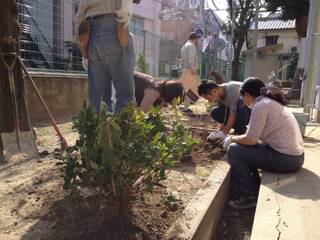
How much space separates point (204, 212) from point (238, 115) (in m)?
2.34

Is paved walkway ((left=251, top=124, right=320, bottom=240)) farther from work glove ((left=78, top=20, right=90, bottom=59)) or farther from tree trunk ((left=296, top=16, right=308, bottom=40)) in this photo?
tree trunk ((left=296, top=16, right=308, bottom=40))

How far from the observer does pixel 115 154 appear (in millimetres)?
1852

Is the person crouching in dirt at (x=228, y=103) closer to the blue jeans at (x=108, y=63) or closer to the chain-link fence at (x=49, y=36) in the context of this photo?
the blue jeans at (x=108, y=63)

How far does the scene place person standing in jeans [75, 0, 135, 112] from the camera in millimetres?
3256

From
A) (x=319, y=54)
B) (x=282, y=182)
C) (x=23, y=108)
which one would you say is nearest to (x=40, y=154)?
(x=23, y=108)

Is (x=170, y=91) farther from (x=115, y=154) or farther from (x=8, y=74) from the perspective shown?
(x=115, y=154)

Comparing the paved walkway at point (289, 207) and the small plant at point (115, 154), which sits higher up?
the small plant at point (115, 154)

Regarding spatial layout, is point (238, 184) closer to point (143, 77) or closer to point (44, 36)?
point (143, 77)

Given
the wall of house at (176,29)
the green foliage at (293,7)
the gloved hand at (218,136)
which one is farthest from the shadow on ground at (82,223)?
the wall of house at (176,29)

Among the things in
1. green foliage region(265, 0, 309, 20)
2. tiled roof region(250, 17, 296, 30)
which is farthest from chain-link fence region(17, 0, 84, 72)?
tiled roof region(250, 17, 296, 30)

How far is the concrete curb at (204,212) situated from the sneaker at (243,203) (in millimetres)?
91

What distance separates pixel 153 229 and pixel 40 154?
179cm

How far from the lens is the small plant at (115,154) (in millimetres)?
1833

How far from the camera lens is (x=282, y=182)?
10.2 feet
